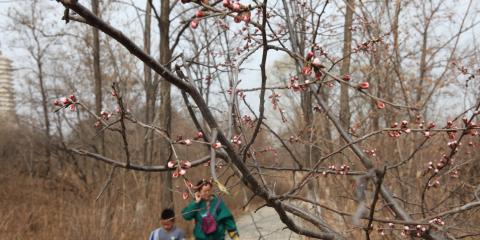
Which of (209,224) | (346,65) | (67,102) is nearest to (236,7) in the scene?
(67,102)

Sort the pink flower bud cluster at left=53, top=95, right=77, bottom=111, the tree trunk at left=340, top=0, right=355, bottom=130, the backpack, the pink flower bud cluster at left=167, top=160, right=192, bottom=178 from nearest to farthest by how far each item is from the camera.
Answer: the pink flower bud cluster at left=167, top=160, right=192, bottom=178 → the pink flower bud cluster at left=53, top=95, right=77, bottom=111 → the tree trunk at left=340, top=0, right=355, bottom=130 → the backpack

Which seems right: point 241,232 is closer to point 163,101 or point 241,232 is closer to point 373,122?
point 163,101

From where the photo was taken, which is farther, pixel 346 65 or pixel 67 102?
pixel 346 65

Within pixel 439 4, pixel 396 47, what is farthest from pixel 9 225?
pixel 439 4

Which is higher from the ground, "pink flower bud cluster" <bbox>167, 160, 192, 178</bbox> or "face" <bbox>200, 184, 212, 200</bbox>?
"pink flower bud cluster" <bbox>167, 160, 192, 178</bbox>

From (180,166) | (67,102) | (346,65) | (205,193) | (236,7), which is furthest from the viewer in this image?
(346,65)

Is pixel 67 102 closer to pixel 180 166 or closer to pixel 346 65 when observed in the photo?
pixel 180 166

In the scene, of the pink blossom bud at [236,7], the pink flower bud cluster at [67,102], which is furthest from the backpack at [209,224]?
the pink blossom bud at [236,7]

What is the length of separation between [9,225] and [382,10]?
622cm

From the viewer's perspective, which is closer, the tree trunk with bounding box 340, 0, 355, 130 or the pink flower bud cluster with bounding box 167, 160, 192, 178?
the pink flower bud cluster with bounding box 167, 160, 192, 178

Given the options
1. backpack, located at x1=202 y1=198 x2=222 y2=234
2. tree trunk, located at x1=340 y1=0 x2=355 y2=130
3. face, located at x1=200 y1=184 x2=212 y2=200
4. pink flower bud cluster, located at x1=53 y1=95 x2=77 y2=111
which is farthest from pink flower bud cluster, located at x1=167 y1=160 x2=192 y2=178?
backpack, located at x1=202 y1=198 x2=222 y2=234

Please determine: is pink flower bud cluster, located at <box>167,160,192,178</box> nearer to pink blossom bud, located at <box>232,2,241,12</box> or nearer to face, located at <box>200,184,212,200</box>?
face, located at <box>200,184,212,200</box>

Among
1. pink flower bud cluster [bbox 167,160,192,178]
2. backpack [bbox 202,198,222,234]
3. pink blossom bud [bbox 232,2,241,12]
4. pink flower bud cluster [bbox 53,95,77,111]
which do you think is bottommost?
backpack [bbox 202,198,222,234]

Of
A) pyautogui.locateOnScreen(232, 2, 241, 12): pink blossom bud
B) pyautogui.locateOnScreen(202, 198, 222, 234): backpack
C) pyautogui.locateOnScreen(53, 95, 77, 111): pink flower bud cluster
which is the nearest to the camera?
pyautogui.locateOnScreen(232, 2, 241, 12): pink blossom bud
